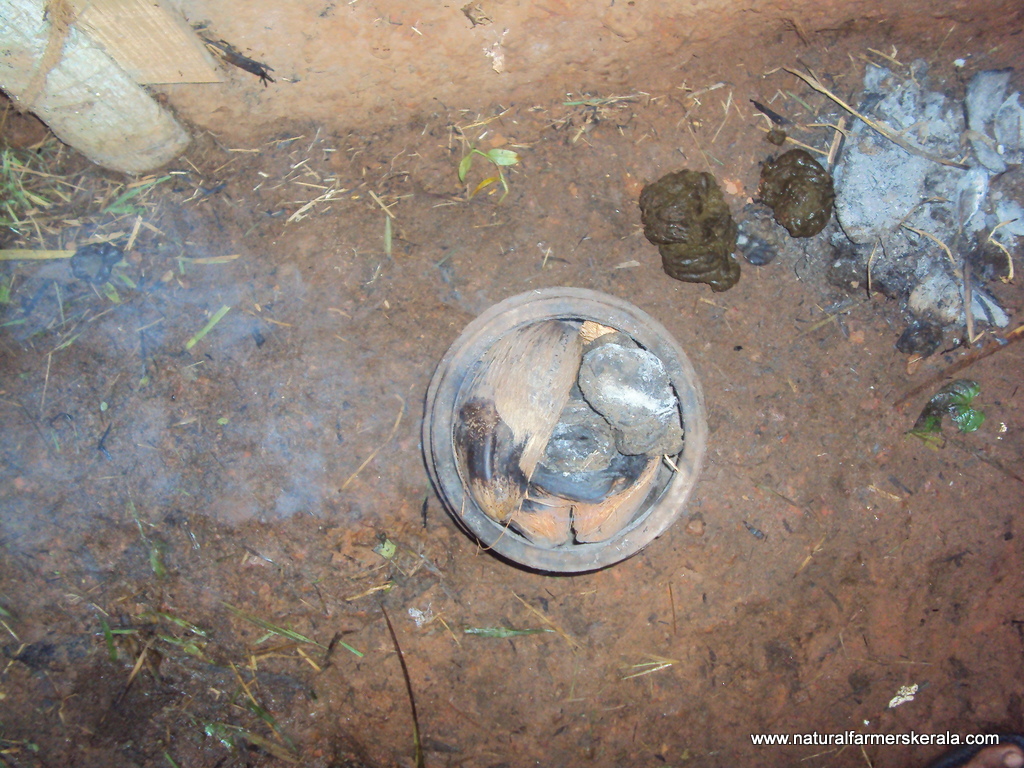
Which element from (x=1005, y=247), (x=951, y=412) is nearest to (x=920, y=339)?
(x=951, y=412)

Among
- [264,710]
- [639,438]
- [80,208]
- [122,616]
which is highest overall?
[80,208]

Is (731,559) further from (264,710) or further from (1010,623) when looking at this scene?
(264,710)

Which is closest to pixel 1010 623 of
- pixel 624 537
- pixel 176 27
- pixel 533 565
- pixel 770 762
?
pixel 770 762

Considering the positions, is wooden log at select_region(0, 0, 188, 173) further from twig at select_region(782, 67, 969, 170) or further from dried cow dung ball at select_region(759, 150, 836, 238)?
twig at select_region(782, 67, 969, 170)

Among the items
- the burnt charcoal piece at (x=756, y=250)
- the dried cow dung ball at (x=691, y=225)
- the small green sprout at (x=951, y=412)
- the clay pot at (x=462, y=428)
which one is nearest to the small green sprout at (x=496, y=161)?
the dried cow dung ball at (x=691, y=225)

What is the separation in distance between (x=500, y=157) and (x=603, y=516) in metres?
1.88

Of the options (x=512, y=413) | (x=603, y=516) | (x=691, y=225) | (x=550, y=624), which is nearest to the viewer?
(x=512, y=413)

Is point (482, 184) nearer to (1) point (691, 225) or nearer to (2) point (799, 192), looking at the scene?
(1) point (691, 225)

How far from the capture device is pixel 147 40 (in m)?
2.65

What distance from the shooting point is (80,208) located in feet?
10.3

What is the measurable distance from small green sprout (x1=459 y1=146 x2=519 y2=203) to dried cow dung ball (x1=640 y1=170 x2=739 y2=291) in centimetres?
70

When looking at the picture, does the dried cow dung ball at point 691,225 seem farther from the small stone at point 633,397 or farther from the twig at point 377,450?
the twig at point 377,450

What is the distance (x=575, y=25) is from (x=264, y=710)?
362 centimetres

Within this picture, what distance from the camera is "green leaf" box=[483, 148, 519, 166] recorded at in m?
3.23
